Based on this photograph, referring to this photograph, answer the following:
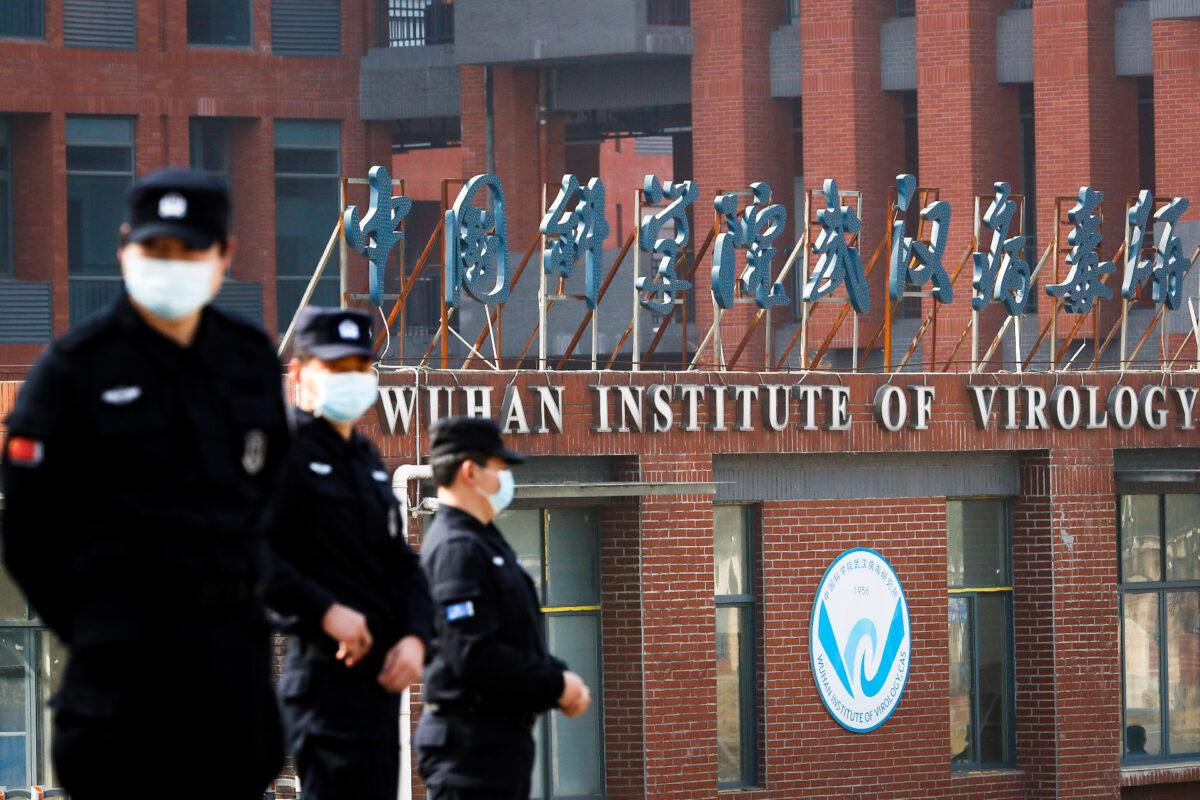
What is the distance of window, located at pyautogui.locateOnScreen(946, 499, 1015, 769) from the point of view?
944 inches

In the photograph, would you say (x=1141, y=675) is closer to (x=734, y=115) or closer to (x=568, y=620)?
(x=568, y=620)

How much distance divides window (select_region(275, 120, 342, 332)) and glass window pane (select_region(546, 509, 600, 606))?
25023 mm

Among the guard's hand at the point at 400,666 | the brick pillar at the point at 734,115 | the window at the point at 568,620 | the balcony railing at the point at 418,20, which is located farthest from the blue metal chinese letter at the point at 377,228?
the balcony railing at the point at 418,20

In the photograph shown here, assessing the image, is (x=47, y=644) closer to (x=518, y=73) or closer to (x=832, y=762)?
(x=832, y=762)

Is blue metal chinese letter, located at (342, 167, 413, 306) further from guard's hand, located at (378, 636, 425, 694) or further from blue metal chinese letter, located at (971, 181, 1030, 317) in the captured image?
guard's hand, located at (378, 636, 425, 694)

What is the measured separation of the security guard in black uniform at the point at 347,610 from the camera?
6699mm

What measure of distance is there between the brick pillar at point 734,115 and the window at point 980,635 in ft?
64.9

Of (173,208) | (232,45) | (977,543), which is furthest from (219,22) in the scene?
(173,208)

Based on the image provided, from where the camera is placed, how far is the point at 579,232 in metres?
23.9

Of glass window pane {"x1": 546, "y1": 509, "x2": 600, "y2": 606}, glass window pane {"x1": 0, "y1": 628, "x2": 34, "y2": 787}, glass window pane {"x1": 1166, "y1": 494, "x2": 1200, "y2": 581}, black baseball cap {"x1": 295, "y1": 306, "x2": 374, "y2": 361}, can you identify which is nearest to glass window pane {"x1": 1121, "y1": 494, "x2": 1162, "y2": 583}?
glass window pane {"x1": 1166, "y1": 494, "x2": 1200, "y2": 581}

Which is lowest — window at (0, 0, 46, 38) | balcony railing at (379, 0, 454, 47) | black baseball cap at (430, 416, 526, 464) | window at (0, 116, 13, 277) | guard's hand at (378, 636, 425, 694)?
guard's hand at (378, 636, 425, 694)

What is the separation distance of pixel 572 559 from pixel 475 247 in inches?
132

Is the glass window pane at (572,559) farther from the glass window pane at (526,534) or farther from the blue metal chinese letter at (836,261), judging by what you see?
the blue metal chinese letter at (836,261)

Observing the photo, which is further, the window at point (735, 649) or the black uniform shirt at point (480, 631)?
the window at point (735, 649)
